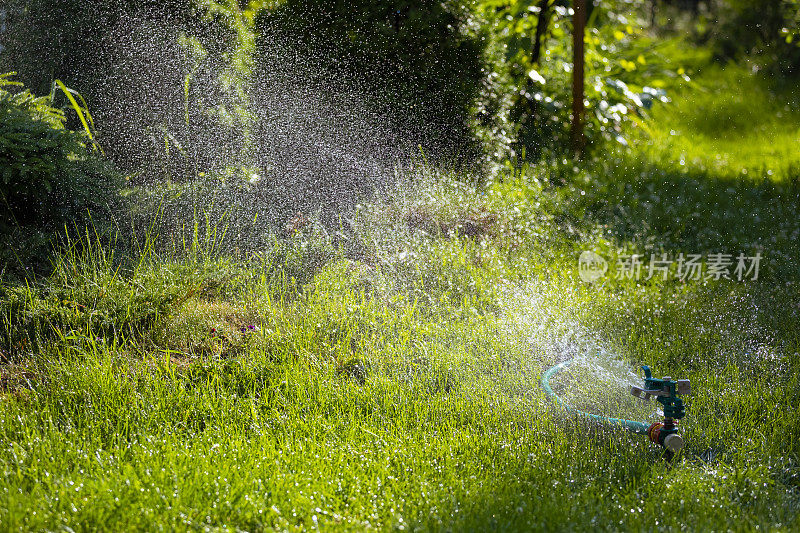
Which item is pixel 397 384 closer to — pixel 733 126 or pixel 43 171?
pixel 43 171

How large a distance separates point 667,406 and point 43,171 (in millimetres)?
2622

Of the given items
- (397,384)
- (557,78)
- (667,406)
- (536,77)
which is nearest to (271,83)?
(536,77)

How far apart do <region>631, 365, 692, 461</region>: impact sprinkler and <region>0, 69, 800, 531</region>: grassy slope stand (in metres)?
0.08

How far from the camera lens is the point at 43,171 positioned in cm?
299

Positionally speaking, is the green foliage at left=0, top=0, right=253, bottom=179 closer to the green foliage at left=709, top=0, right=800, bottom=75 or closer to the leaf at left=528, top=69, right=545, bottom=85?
the leaf at left=528, top=69, right=545, bottom=85

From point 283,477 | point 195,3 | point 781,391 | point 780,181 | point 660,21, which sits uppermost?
point 660,21

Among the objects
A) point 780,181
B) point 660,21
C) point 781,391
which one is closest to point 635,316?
point 781,391

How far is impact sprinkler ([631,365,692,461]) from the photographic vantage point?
214 centimetres

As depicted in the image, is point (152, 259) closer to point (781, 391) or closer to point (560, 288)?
point (560, 288)

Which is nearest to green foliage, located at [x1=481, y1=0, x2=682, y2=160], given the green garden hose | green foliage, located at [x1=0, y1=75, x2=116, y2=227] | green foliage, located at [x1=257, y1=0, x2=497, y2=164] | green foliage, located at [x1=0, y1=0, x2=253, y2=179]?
green foliage, located at [x1=257, y1=0, x2=497, y2=164]

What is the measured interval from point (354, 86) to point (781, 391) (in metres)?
3.39

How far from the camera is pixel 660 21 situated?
33.6ft

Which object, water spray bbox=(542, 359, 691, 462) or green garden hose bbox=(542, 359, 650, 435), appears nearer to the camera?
water spray bbox=(542, 359, 691, 462)

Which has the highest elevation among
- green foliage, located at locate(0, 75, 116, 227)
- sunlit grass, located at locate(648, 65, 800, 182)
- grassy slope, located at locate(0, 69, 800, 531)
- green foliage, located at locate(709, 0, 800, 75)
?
green foliage, located at locate(709, 0, 800, 75)
